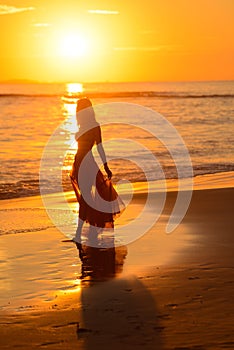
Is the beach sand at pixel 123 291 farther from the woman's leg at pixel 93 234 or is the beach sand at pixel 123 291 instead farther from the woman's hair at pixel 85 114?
the woman's hair at pixel 85 114

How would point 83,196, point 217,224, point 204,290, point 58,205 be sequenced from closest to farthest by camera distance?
point 204,290, point 83,196, point 217,224, point 58,205

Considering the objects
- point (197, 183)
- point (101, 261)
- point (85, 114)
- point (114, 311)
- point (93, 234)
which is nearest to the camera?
point (114, 311)

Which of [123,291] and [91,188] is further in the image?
[91,188]

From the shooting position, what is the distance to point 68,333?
6.10 meters

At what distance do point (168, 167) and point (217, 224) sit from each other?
449 inches

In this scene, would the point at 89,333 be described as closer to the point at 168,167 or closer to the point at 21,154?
the point at 168,167

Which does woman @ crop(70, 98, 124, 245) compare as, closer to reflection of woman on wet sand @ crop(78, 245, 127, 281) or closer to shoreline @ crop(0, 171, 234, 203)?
reflection of woman on wet sand @ crop(78, 245, 127, 281)

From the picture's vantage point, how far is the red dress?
34.3 feet

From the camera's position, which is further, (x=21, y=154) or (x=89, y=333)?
(x=21, y=154)

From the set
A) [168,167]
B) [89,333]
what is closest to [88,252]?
[89,333]

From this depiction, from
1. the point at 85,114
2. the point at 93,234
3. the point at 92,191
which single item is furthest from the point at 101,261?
the point at 85,114

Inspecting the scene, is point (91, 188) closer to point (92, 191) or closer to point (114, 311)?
point (92, 191)

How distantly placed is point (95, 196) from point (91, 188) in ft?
0.47

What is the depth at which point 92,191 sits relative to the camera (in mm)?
10570
